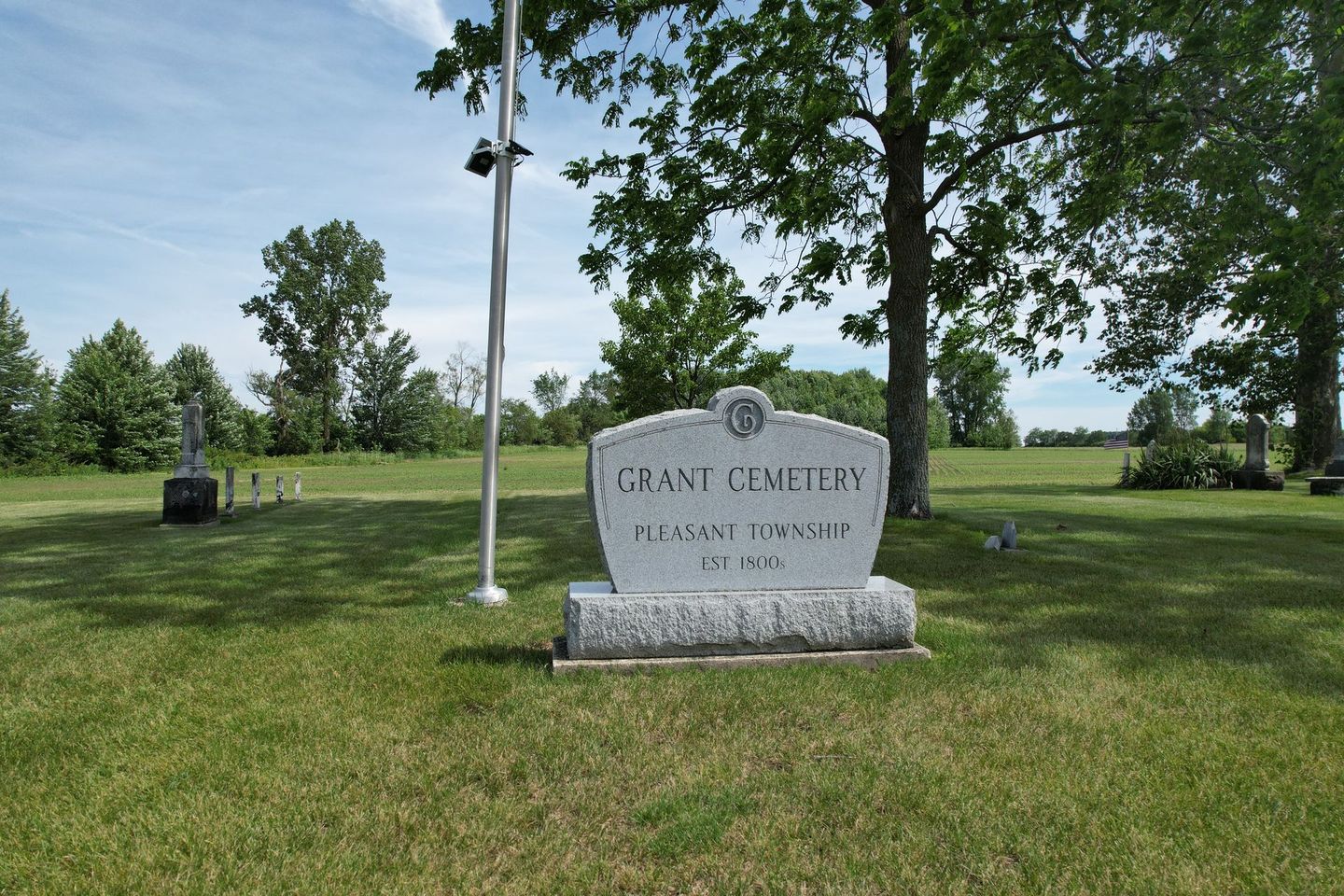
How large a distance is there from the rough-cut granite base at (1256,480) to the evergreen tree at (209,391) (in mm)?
45412

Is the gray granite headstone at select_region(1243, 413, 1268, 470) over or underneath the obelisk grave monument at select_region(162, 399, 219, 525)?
over

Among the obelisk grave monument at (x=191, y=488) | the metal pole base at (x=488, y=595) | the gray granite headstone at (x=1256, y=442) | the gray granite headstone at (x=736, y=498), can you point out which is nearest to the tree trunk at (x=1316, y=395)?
the gray granite headstone at (x=1256, y=442)

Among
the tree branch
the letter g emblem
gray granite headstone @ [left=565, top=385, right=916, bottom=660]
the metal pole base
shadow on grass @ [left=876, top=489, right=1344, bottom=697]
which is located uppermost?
the tree branch

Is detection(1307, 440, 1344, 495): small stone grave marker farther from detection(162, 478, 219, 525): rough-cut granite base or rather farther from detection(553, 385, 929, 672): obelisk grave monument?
detection(162, 478, 219, 525): rough-cut granite base

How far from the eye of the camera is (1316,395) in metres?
24.7

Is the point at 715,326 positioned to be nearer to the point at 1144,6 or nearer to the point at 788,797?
the point at 1144,6

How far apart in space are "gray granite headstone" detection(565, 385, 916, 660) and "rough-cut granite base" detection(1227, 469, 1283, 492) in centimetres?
1957

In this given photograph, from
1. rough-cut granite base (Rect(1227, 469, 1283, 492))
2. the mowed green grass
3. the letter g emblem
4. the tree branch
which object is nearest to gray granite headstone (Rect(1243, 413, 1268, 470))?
rough-cut granite base (Rect(1227, 469, 1283, 492))

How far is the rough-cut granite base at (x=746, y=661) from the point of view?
4.54 metres

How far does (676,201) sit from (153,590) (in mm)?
9760

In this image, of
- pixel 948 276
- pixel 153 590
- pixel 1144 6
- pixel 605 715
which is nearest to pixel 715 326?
pixel 948 276

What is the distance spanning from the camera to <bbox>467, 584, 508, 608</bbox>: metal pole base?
6648 mm

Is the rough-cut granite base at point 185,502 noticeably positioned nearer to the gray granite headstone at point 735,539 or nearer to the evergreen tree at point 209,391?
the gray granite headstone at point 735,539

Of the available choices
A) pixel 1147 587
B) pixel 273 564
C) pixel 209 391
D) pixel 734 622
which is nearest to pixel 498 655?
pixel 734 622
